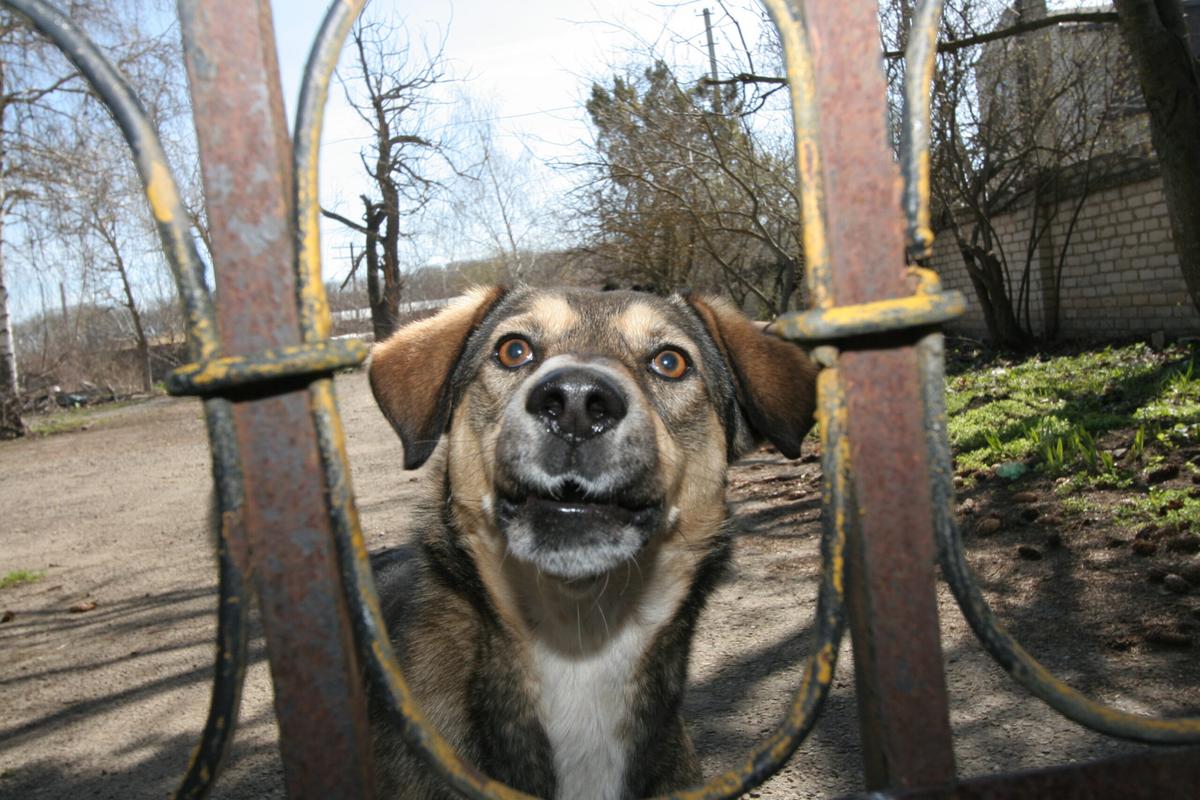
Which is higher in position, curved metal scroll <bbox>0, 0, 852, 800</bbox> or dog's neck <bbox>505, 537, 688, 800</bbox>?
curved metal scroll <bbox>0, 0, 852, 800</bbox>

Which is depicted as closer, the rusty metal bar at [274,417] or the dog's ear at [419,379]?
the rusty metal bar at [274,417]

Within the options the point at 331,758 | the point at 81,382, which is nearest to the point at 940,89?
the point at 331,758

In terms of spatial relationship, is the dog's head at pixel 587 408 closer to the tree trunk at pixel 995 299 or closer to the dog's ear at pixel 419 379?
the dog's ear at pixel 419 379

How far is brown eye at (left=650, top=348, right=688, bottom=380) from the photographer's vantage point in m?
2.97

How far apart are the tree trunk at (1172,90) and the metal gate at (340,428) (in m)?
6.92

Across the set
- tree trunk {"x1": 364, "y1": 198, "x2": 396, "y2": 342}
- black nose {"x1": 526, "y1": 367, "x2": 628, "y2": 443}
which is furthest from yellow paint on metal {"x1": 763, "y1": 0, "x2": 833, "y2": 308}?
tree trunk {"x1": 364, "y1": 198, "x2": 396, "y2": 342}

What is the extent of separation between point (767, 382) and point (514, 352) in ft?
3.04

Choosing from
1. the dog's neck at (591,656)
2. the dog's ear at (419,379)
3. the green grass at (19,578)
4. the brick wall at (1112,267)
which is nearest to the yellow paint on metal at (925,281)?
the dog's neck at (591,656)

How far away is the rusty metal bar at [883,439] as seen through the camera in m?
0.98

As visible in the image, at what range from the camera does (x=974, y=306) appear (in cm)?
1595

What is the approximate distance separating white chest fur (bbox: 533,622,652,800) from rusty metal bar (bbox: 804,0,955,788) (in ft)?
5.44

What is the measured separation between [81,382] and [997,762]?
31061mm

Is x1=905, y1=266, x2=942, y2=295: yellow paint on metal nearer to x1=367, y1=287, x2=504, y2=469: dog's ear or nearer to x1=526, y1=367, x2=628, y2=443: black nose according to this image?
x1=526, y1=367, x2=628, y2=443: black nose

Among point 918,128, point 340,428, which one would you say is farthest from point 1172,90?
point 340,428
